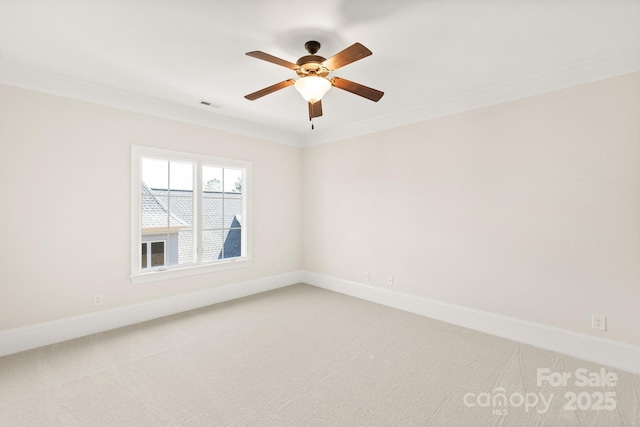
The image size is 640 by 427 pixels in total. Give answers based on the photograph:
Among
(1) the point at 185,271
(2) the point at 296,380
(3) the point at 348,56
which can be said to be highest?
(3) the point at 348,56

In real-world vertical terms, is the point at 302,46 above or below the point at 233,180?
above

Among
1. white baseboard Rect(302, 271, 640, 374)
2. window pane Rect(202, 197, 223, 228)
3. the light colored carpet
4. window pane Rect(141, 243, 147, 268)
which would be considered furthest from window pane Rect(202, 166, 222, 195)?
white baseboard Rect(302, 271, 640, 374)

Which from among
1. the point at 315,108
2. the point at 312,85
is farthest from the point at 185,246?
the point at 312,85

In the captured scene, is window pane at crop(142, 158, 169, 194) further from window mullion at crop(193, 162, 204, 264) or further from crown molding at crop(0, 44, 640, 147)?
crown molding at crop(0, 44, 640, 147)

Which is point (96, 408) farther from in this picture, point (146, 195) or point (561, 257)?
point (561, 257)

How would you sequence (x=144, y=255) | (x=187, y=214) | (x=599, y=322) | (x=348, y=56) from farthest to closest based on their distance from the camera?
(x=187, y=214)
(x=144, y=255)
(x=599, y=322)
(x=348, y=56)

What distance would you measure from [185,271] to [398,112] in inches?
140

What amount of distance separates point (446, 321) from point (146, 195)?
401 cm

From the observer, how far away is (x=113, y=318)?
10.8 feet

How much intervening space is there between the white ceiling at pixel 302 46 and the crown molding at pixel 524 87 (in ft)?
0.03

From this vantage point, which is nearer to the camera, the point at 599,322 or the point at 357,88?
the point at 357,88

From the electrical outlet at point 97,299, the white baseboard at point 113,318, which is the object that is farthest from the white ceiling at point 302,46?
the white baseboard at point 113,318

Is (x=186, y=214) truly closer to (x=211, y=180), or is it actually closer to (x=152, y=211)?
(x=152, y=211)

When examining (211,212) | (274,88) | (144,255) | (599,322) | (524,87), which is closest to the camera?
(274,88)
